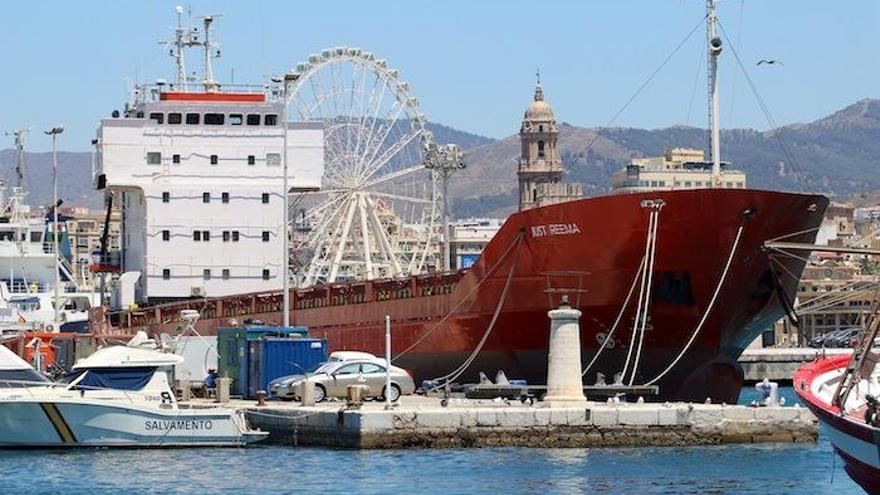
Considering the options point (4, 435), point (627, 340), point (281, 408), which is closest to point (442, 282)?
point (627, 340)

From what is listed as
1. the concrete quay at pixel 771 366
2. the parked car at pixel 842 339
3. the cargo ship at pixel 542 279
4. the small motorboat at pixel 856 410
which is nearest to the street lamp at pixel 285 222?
the cargo ship at pixel 542 279

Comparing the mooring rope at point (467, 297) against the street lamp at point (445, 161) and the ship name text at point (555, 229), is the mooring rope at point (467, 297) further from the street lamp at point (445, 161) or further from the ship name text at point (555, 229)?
the street lamp at point (445, 161)

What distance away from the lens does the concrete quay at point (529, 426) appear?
1316 inches

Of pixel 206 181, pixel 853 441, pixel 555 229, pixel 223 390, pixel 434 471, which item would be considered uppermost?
pixel 206 181

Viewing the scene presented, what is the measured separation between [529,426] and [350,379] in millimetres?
5270

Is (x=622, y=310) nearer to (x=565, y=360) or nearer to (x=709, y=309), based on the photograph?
(x=709, y=309)

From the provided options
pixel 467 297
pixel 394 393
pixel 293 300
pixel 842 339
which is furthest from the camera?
pixel 842 339

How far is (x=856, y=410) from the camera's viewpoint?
85.3ft

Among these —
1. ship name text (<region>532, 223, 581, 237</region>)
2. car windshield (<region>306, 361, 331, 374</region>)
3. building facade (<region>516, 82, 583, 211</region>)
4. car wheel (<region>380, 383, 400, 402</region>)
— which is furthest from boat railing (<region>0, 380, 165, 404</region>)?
building facade (<region>516, 82, 583, 211</region>)

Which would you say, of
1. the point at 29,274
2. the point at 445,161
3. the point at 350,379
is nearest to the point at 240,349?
the point at 350,379

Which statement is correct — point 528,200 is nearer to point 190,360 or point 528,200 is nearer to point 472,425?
point 190,360

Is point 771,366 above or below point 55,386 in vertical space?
below

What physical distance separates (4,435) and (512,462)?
29.7 feet

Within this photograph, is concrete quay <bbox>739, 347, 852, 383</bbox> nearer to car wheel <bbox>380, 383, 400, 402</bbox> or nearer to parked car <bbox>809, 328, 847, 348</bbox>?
parked car <bbox>809, 328, 847, 348</bbox>
